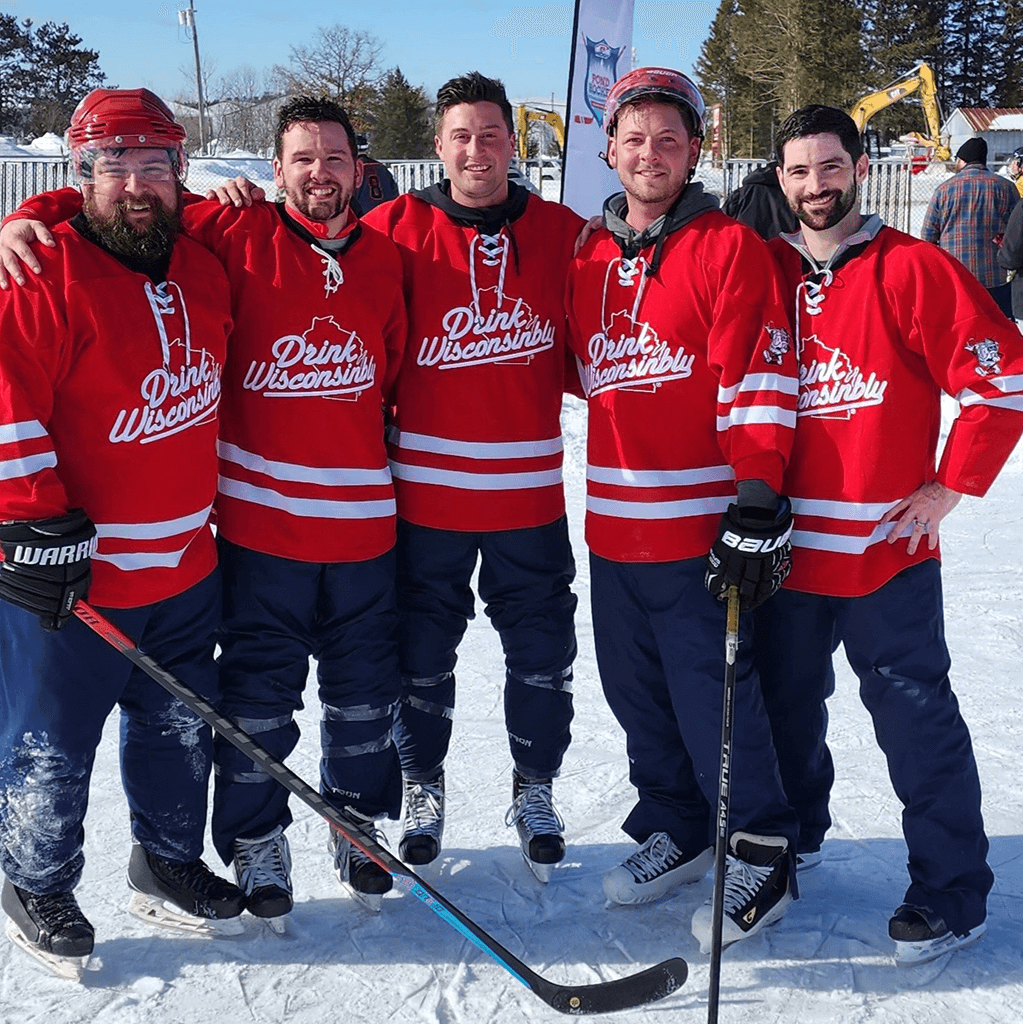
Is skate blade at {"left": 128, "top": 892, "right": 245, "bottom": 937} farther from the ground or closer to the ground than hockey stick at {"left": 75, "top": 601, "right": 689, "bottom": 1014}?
closer to the ground

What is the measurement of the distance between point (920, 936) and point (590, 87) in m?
6.30

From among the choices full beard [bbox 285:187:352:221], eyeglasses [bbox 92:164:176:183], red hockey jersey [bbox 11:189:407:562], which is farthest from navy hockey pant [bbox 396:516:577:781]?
eyeglasses [bbox 92:164:176:183]

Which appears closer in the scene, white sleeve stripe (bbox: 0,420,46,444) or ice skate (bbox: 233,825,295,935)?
white sleeve stripe (bbox: 0,420,46,444)

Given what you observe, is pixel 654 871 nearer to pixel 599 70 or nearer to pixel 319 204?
pixel 319 204

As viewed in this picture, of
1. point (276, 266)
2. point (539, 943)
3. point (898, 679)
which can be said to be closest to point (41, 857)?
point (539, 943)

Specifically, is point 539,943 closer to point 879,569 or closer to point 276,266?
point 879,569

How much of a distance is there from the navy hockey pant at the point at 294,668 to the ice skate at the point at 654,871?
2.01 feet

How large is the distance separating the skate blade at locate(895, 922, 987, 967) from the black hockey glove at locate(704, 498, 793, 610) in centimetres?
76

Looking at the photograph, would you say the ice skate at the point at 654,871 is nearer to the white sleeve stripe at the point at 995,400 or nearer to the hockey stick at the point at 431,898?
the hockey stick at the point at 431,898

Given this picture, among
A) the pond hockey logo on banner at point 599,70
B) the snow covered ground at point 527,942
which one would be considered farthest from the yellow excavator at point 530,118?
the snow covered ground at point 527,942

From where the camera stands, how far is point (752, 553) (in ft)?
7.16

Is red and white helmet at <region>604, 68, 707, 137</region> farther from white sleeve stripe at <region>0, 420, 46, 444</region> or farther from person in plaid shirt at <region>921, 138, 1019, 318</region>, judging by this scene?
person in plaid shirt at <region>921, 138, 1019, 318</region>

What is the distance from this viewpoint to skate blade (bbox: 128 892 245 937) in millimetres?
2402

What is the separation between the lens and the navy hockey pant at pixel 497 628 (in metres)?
2.65
